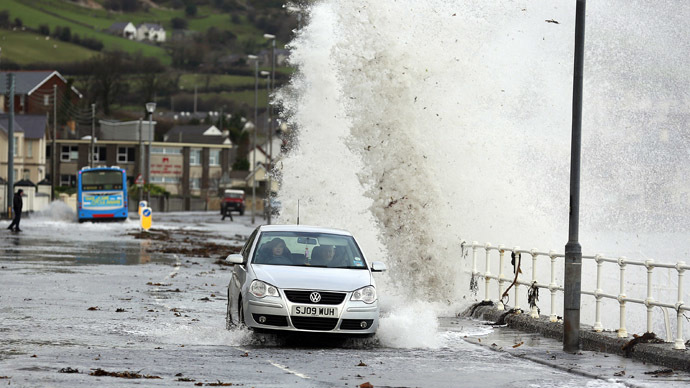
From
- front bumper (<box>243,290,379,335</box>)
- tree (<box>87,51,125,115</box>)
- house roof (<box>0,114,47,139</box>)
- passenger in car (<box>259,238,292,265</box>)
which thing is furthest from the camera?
tree (<box>87,51,125,115</box>)

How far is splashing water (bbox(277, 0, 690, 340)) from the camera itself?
24922 mm

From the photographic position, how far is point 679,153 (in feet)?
170

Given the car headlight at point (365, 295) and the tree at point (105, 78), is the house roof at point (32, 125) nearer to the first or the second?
the tree at point (105, 78)

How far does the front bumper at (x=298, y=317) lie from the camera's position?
13352 mm

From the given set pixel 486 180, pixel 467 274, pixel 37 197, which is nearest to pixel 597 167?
pixel 486 180

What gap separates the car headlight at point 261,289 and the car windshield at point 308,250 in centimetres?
95

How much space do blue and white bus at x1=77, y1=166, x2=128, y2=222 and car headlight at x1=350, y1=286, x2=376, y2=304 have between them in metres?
52.4

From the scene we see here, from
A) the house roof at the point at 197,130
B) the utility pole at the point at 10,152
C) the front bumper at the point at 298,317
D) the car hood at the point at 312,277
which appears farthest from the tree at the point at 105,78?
the front bumper at the point at 298,317

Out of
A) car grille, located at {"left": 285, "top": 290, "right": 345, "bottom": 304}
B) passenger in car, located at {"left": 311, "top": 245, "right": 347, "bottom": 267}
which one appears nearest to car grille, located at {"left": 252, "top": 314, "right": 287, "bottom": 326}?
car grille, located at {"left": 285, "top": 290, "right": 345, "bottom": 304}

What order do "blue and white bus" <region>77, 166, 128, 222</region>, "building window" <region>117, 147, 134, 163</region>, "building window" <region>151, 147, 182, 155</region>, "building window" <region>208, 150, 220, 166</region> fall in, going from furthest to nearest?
"building window" <region>208, 150, 220, 166</region> < "building window" <region>151, 147, 182, 155</region> < "building window" <region>117, 147, 134, 163</region> < "blue and white bus" <region>77, 166, 128, 222</region>

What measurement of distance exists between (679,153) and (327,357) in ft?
138

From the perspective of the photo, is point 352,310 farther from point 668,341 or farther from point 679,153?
point 679,153

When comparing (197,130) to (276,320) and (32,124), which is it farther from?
(276,320)

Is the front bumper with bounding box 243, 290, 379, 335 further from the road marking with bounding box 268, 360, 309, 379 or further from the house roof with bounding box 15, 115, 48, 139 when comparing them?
the house roof with bounding box 15, 115, 48, 139
